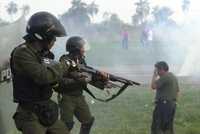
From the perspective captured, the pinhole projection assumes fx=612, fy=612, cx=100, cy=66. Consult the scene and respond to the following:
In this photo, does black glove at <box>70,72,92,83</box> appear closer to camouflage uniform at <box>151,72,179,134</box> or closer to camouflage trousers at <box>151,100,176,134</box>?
camouflage uniform at <box>151,72,179,134</box>

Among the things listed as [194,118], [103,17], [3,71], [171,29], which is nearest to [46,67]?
[3,71]

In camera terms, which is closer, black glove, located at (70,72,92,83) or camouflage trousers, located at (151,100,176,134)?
black glove, located at (70,72,92,83)

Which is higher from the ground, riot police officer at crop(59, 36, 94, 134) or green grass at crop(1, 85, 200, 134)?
riot police officer at crop(59, 36, 94, 134)

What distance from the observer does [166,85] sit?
31.6 ft

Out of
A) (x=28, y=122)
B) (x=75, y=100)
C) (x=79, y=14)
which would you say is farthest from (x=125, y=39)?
(x=28, y=122)

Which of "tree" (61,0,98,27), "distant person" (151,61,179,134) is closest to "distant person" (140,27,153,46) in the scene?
"tree" (61,0,98,27)

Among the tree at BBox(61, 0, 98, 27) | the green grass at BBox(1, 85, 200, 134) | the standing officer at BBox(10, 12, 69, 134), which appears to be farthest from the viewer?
the tree at BBox(61, 0, 98, 27)

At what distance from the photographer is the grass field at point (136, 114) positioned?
10156 millimetres

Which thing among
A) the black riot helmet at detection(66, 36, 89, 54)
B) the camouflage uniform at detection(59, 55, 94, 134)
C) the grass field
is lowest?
the grass field

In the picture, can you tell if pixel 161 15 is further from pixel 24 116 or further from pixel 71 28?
pixel 24 116

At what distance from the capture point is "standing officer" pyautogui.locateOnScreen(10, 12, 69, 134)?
531cm

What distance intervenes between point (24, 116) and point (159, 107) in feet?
14.8

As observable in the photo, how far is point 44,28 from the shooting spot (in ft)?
17.8

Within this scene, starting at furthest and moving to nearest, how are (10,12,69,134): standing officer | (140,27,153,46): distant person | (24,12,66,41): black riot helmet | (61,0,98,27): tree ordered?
(61,0,98,27): tree → (140,27,153,46): distant person → (24,12,66,41): black riot helmet → (10,12,69,134): standing officer
